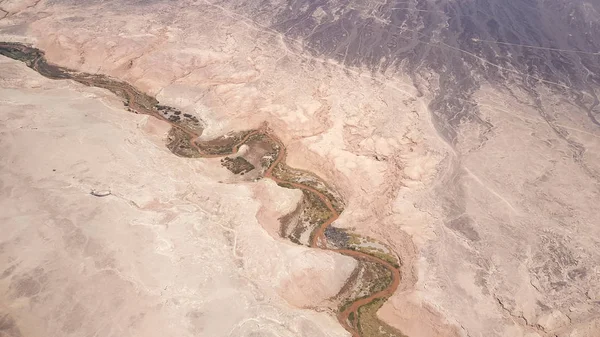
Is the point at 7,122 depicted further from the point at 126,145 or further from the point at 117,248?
the point at 117,248

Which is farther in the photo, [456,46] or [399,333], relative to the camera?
[456,46]

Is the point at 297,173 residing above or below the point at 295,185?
above

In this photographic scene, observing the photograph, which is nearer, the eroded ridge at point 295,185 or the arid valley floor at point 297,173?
the arid valley floor at point 297,173

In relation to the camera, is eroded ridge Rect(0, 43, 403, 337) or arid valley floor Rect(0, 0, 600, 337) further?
eroded ridge Rect(0, 43, 403, 337)

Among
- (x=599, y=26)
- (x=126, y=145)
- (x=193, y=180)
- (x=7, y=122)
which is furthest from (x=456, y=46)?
(x=7, y=122)
